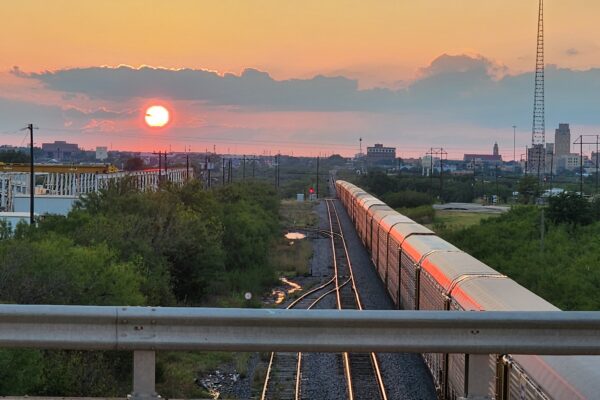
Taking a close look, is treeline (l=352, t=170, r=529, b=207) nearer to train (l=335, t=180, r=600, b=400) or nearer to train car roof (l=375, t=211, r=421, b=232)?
train car roof (l=375, t=211, r=421, b=232)

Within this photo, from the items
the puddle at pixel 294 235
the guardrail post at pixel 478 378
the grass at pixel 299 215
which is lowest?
the puddle at pixel 294 235

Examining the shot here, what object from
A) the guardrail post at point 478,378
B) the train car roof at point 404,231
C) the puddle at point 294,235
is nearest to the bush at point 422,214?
the puddle at point 294,235

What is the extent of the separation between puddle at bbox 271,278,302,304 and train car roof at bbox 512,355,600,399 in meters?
18.7

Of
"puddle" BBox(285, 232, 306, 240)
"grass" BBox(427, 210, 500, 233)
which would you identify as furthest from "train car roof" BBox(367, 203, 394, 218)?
"grass" BBox(427, 210, 500, 233)

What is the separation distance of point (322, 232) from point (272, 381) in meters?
35.7

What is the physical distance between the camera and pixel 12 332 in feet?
12.2

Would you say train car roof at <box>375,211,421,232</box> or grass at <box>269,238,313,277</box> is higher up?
train car roof at <box>375,211,421,232</box>

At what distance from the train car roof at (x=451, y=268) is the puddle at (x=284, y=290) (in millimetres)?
11495

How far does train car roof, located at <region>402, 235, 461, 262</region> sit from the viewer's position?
14878 mm

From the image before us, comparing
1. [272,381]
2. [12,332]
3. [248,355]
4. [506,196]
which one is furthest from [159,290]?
[506,196]

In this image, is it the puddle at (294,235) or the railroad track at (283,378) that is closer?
the railroad track at (283,378)

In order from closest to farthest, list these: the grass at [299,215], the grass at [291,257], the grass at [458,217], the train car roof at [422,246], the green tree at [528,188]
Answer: the train car roof at [422,246] → the grass at [291,257] → the grass at [299,215] → the grass at [458,217] → the green tree at [528,188]

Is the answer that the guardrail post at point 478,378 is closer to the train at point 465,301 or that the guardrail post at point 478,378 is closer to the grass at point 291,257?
the train at point 465,301

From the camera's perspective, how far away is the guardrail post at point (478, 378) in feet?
12.9
